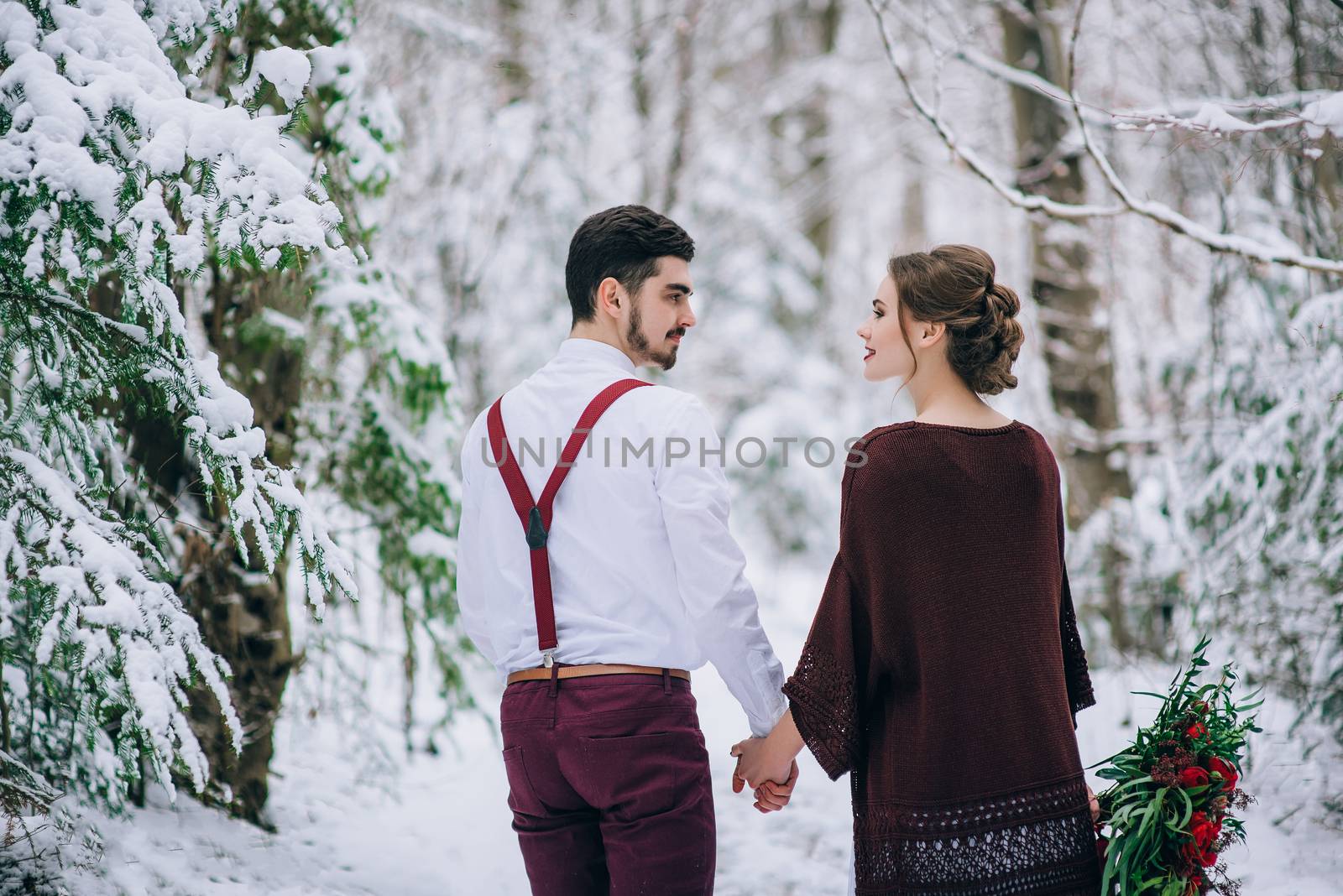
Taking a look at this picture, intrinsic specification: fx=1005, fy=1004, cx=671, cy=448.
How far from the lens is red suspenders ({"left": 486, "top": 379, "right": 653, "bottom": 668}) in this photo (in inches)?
85.7

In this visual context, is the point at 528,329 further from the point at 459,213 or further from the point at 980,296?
the point at 980,296

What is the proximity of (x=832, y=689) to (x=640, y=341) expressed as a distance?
0.91 m

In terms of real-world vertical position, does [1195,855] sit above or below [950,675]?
below

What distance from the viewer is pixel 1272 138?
496cm

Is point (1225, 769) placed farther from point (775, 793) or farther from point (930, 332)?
point (930, 332)

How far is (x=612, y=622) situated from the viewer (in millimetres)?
2150

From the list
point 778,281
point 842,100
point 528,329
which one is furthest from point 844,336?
point 528,329

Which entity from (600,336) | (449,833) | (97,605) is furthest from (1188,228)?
(449,833)

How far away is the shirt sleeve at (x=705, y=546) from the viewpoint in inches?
85.4

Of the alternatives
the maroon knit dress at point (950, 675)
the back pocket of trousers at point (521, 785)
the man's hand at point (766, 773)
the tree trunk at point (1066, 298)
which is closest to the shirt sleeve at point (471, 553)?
the back pocket of trousers at point (521, 785)

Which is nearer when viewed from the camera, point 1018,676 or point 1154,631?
point 1018,676

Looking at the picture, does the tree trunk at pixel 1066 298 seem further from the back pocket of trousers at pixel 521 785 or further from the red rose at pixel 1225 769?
the back pocket of trousers at pixel 521 785

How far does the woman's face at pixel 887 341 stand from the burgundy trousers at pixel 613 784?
33.5 inches

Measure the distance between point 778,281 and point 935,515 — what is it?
8993mm
